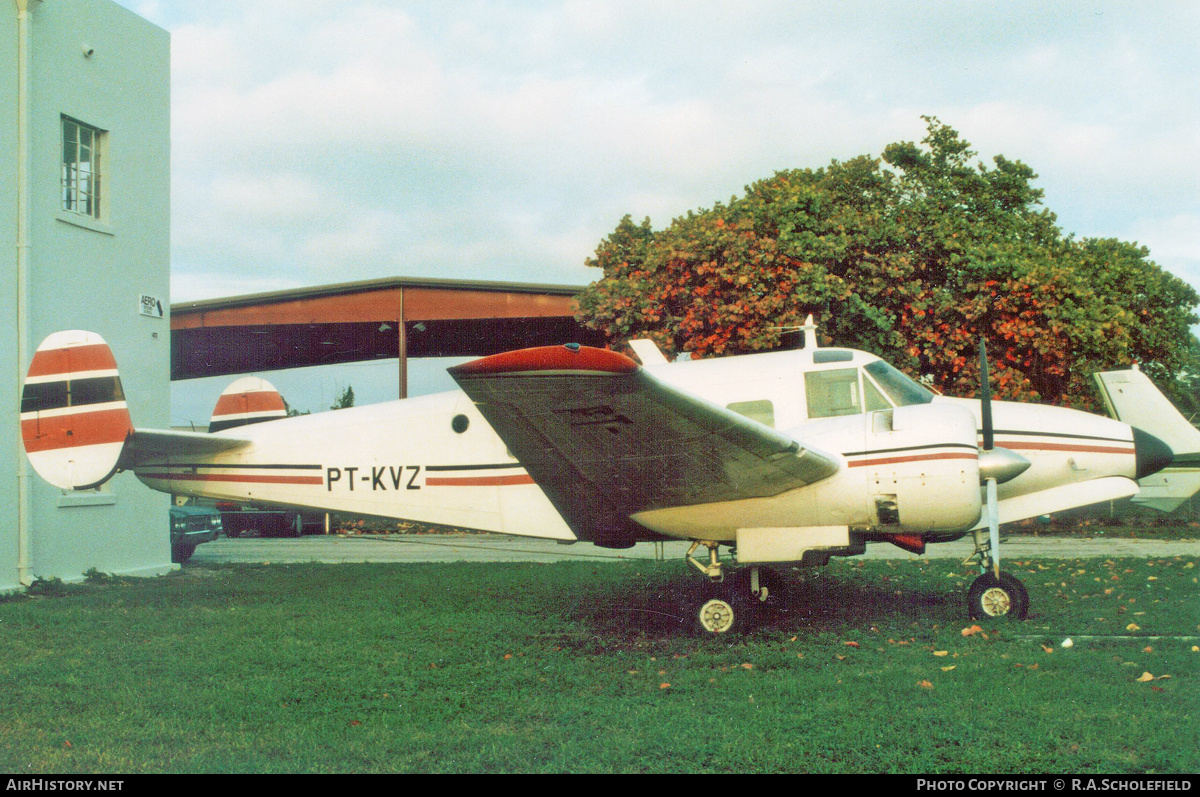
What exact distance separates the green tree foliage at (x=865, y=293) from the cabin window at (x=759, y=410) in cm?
521

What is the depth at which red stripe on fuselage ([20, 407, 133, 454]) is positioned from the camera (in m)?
7.56

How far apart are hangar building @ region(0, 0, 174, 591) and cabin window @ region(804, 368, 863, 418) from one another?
28.9 ft

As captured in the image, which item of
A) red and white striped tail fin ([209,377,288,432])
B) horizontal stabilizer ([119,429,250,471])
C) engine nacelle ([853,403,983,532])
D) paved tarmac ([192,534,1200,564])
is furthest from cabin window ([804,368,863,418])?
paved tarmac ([192,534,1200,564])

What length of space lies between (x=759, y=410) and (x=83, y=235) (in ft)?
29.0

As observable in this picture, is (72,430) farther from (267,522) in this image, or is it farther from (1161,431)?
(267,522)

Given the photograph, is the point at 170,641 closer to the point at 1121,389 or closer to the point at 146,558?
the point at 146,558

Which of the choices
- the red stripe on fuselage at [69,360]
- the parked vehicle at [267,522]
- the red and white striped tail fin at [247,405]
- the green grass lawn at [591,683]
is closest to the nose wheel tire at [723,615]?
the green grass lawn at [591,683]

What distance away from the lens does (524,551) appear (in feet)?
55.2

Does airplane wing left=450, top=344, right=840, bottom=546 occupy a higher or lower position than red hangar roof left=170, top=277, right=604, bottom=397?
lower

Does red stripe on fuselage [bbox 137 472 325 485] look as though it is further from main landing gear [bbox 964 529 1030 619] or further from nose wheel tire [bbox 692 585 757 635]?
main landing gear [bbox 964 529 1030 619]

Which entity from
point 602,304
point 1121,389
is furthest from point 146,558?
point 1121,389

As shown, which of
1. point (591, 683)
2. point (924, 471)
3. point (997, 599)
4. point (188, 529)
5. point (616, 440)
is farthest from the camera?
point (188, 529)

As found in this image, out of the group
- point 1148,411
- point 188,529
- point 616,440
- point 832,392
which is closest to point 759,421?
point 832,392

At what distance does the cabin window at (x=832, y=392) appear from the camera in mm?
7906
